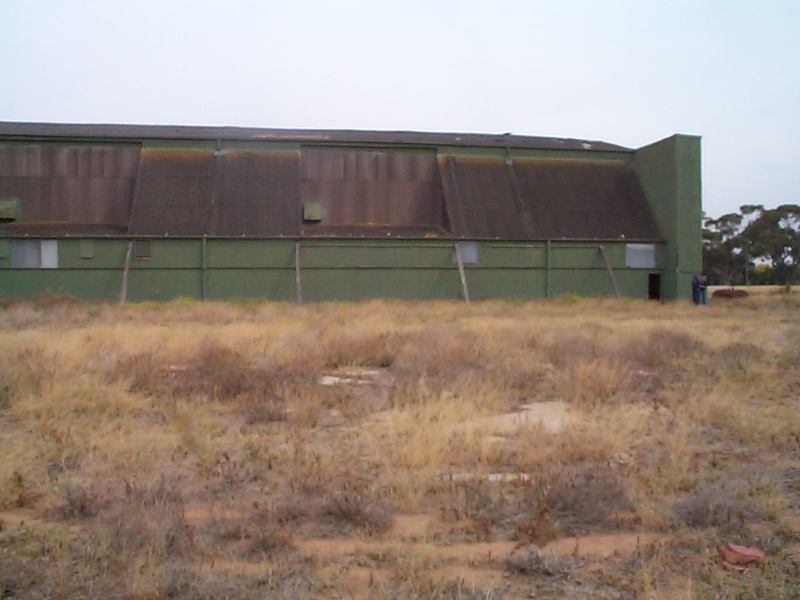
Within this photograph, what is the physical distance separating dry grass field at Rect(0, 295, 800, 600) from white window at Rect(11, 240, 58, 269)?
18.9 meters

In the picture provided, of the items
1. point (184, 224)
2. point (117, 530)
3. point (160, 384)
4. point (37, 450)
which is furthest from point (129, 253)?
point (117, 530)

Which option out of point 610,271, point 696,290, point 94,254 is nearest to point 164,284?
point 94,254

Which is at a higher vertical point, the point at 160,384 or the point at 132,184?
the point at 132,184

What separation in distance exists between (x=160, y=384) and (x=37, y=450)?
9.61 feet

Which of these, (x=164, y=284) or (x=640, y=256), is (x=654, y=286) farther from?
(x=164, y=284)

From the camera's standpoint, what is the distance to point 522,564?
464 centimetres

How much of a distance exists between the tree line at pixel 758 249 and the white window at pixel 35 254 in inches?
2622

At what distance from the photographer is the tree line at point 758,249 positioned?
7725 cm

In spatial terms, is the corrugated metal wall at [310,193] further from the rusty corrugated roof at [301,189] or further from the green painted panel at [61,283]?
the green painted panel at [61,283]

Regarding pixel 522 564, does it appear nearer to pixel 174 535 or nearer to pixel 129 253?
pixel 174 535

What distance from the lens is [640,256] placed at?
3412 centimetres

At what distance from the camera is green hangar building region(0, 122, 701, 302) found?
30219mm

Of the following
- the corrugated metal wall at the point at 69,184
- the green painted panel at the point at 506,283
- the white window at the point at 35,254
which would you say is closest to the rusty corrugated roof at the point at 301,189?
the corrugated metal wall at the point at 69,184

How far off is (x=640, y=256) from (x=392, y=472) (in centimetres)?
3008
